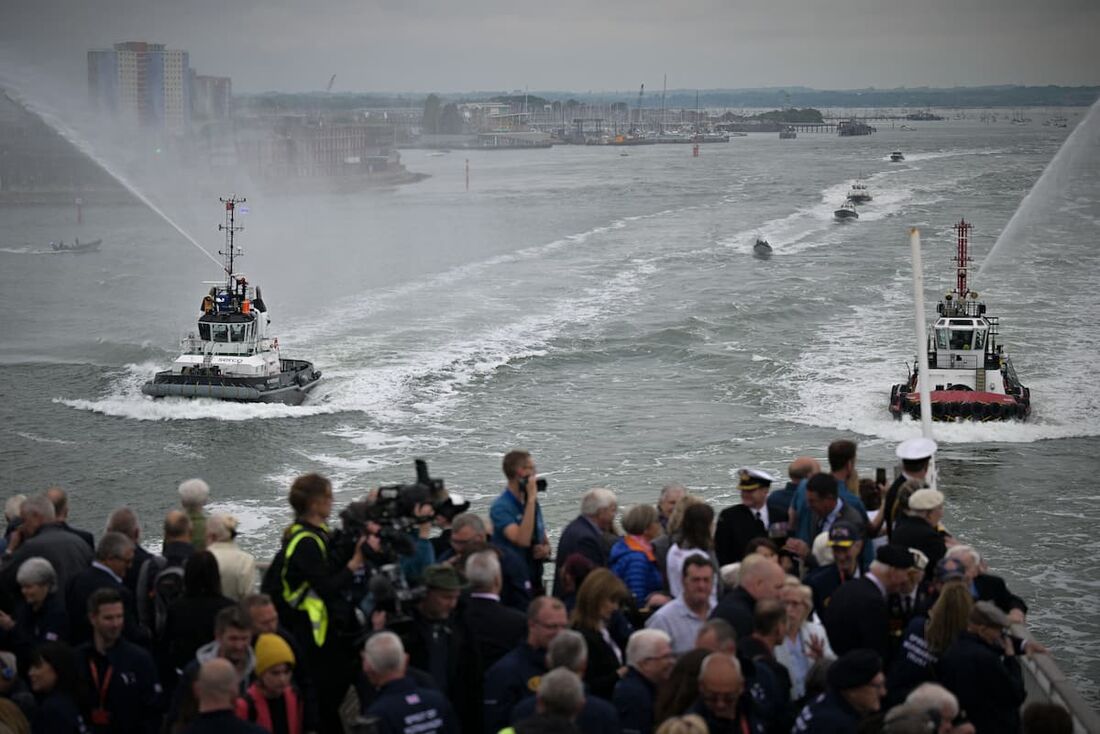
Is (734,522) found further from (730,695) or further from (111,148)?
(111,148)

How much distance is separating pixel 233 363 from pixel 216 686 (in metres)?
41.6

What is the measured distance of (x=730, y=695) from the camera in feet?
24.7

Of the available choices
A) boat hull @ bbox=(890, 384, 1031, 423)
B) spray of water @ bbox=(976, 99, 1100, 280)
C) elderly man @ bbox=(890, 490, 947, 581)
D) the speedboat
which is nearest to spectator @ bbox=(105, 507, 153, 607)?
elderly man @ bbox=(890, 490, 947, 581)

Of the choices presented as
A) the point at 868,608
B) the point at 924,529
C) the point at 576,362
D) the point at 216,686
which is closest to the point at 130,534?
the point at 216,686

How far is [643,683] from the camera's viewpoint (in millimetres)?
8023

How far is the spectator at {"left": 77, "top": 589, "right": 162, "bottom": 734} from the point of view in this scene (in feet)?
27.9

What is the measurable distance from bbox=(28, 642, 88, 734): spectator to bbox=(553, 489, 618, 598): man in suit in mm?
3068

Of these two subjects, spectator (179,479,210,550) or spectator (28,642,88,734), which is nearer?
spectator (28,642,88,734)

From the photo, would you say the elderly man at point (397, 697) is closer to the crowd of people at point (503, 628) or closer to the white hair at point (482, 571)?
the crowd of people at point (503, 628)

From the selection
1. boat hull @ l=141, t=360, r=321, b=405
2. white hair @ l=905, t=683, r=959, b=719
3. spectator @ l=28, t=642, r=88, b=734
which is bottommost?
boat hull @ l=141, t=360, r=321, b=405

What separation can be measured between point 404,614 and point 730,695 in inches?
74.2

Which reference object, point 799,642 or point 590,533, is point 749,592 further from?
point 590,533

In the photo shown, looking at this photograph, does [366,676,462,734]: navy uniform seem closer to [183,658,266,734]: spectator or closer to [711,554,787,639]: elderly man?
[183,658,266,734]: spectator

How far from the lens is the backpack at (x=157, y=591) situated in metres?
9.24
